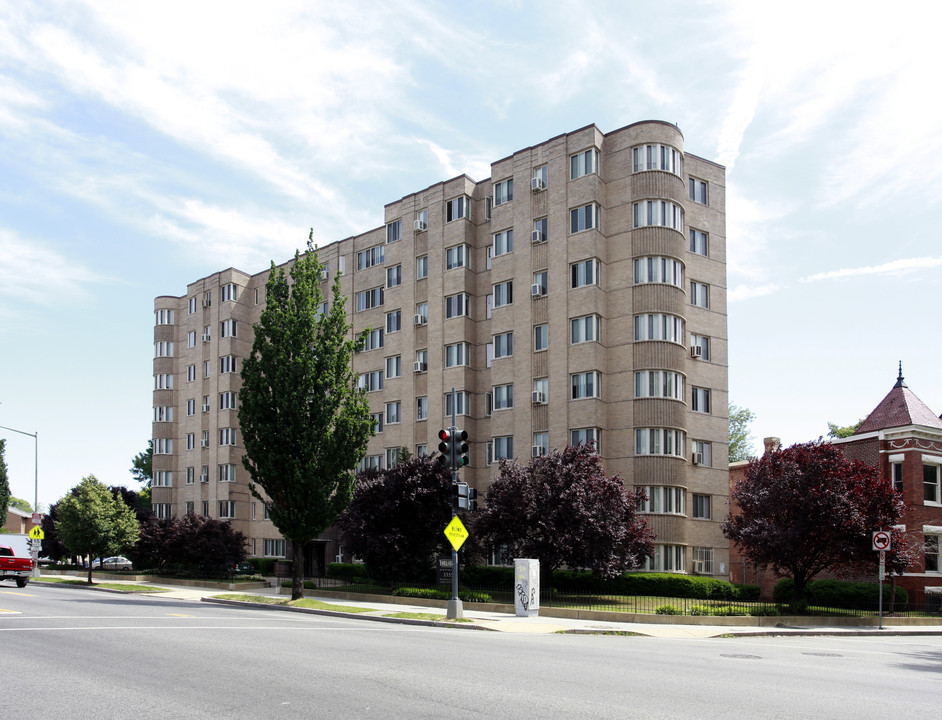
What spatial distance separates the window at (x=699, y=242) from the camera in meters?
45.0

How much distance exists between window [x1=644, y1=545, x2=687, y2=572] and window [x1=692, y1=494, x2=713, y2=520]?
2652 mm

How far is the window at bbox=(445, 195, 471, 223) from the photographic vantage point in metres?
49.4

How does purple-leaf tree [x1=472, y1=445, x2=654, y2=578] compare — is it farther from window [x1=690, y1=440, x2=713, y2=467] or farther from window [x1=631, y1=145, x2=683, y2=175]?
window [x1=631, y1=145, x2=683, y2=175]

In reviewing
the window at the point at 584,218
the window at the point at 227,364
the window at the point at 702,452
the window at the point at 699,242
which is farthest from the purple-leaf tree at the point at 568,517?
the window at the point at 227,364

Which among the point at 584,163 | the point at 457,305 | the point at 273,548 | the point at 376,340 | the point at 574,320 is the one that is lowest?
the point at 273,548

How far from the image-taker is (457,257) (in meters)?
49.3

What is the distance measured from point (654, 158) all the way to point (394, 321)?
62.0ft

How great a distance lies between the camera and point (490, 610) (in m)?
29.8

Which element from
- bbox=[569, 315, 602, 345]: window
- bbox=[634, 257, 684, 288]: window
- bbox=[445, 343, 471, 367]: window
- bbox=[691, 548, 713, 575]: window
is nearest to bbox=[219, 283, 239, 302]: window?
bbox=[445, 343, 471, 367]: window

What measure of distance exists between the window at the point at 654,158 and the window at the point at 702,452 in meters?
13.5

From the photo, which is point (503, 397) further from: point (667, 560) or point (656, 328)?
point (667, 560)

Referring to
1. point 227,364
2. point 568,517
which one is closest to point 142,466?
point 227,364

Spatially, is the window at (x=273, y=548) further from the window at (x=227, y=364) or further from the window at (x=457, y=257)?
the window at (x=457, y=257)

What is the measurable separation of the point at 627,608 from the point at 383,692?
21693 mm
